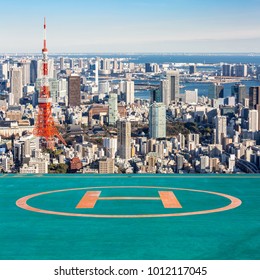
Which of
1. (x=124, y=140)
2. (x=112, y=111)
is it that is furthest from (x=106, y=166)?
(x=112, y=111)

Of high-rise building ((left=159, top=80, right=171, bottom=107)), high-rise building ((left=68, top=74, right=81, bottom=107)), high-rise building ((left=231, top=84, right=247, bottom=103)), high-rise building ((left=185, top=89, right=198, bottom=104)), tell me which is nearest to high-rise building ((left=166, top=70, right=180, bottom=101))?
high-rise building ((left=159, top=80, right=171, bottom=107))

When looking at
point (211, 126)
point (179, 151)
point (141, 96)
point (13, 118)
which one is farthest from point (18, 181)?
point (141, 96)

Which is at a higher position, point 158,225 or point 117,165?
point 158,225

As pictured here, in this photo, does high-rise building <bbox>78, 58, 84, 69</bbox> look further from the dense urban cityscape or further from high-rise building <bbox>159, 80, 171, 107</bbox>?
high-rise building <bbox>159, 80, 171, 107</bbox>

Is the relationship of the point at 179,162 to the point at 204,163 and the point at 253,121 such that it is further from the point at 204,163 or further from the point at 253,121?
the point at 253,121

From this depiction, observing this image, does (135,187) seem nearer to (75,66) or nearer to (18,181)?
(18,181)

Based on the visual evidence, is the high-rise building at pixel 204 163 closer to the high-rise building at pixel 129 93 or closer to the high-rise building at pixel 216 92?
the high-rise building at pixel 129 93

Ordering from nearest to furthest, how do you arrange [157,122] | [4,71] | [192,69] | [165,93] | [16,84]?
[157,122] → [165,93] → [16,84] → [4,71] → [192,69]
